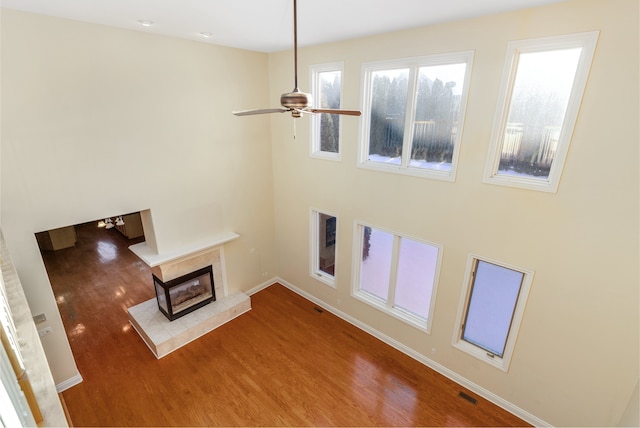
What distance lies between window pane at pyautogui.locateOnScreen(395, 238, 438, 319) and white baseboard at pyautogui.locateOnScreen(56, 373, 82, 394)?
17.7 ft

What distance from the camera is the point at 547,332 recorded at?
3916mm

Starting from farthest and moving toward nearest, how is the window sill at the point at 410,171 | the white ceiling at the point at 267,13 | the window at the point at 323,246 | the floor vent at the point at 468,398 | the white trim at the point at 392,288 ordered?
1. the window at the point at 323,246
2. the white trim at the point at 392,288
3. the floor vent at the point at 468,398
4. the window sill at the point at 410,171
5. the white ceiling at the point at 267,13

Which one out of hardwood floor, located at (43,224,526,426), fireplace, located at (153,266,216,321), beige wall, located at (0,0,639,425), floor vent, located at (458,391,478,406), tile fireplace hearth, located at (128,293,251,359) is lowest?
hardwood floor, located at (43,224,526,426)

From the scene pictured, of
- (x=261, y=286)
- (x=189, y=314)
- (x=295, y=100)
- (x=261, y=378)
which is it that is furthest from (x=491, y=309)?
(x=189, y=314)

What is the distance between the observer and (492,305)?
446 centimetres

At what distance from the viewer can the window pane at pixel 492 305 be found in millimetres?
4254

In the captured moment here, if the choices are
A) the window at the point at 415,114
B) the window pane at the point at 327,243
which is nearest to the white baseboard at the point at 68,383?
the window pane at the point at 327,243

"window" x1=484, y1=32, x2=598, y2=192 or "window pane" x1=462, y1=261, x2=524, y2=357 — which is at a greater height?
"window" x1=484, y1=32, x2=598, y2=192

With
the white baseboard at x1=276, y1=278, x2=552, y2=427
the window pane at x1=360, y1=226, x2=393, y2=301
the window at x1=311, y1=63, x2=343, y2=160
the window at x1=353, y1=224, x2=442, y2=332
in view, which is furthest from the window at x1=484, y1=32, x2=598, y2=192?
the white baseboard at x1=276, y1=278, x2=552, y2=427

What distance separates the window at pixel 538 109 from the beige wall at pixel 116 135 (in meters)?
4.40

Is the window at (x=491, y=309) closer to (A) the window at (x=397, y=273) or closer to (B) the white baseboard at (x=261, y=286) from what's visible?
(A) the window at (x=397, y=273)

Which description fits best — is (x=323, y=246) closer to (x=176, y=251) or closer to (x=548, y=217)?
(x=176, y=251)

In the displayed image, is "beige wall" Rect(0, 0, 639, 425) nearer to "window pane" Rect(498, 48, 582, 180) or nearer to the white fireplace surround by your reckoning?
"window pane" Rect(498, 48, 582, 180)

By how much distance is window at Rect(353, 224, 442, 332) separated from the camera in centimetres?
502
